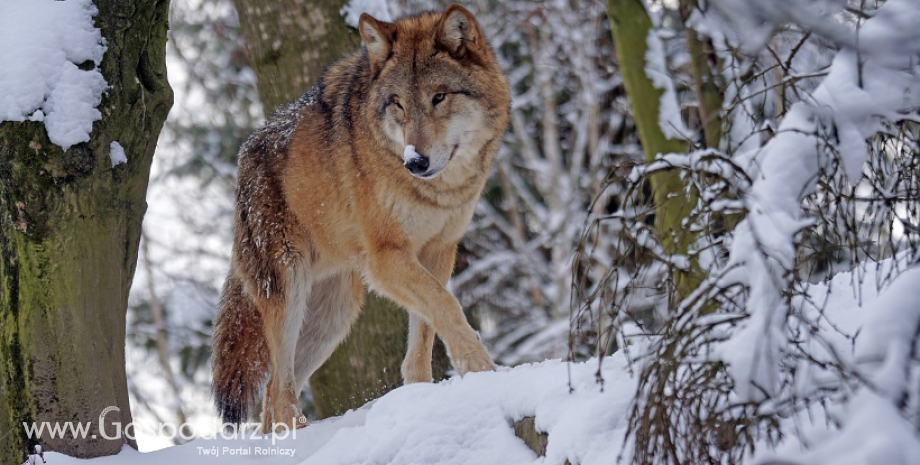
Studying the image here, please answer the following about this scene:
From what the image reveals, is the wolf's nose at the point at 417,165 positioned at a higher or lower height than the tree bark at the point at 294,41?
lower

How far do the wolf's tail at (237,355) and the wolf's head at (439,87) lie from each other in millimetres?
1460

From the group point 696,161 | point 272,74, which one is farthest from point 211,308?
point 696,161

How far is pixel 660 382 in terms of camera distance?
2.36 metres

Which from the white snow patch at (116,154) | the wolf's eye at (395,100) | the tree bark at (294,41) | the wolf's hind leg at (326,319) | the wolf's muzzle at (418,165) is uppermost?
the tree bark at (294,41)

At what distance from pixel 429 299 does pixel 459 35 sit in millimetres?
1476

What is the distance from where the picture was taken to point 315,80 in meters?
6.24

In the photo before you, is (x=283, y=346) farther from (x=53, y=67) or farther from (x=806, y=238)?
(x=806, y=238)

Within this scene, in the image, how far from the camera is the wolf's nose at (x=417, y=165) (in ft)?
14.5

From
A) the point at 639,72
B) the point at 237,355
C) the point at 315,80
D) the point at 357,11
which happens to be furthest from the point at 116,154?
the point at 639,72

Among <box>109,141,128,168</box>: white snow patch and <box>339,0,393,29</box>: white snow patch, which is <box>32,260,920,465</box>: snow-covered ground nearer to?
<box>109,141,128,168</box>: white snow patch

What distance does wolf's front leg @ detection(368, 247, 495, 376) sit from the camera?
448 centimetres

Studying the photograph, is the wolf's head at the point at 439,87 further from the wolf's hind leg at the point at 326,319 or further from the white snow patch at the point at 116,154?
the white snow patch at the point at 116,154

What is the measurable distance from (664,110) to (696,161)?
4.52 metres

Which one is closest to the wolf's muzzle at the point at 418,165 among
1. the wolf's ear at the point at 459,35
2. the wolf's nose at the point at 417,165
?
the wolf's nose at the point at 417,165
